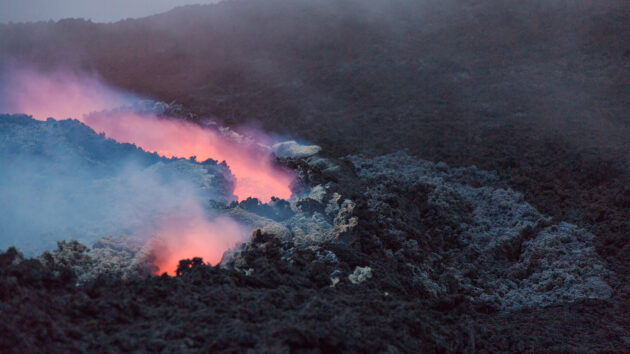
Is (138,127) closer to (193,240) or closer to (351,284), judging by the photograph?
(193,240)

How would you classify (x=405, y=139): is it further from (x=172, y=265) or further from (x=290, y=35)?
(x=290, y=35)

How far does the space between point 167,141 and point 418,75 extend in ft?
21.2

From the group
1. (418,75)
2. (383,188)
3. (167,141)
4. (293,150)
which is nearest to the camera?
(383,188)

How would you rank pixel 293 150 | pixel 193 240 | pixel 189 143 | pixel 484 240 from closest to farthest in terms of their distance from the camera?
1. pixel 193 240
2. pixel 484 240
3. pixel 293 150
4. pixel 189 143

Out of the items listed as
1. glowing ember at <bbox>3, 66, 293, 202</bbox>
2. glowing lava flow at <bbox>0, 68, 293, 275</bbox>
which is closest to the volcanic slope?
glowing lava flow at <bbox>0, 68, 293, 275</bbox>

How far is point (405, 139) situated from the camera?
9148mm

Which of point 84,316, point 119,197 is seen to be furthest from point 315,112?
point 84,316

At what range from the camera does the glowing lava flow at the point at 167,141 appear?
486cm

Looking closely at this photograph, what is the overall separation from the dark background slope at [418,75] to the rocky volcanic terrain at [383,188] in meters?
0.06

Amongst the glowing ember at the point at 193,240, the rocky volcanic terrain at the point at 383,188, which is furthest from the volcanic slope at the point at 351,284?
the glowing ember at the point at 193,240

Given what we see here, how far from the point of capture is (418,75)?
37.7 feet

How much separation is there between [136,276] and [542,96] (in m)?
9.18

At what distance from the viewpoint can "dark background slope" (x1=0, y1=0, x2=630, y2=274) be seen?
7672mm

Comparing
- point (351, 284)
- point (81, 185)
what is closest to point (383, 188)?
point (351, 284)
